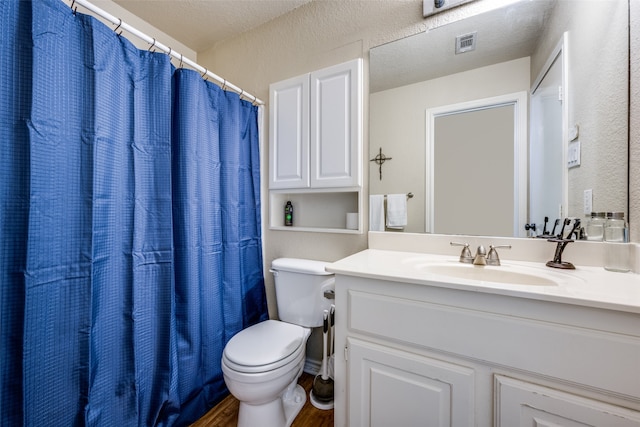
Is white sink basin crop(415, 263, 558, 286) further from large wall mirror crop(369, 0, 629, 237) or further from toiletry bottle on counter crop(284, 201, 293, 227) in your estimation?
toiletry bottle on counter crop(284, 201, 293, 227)

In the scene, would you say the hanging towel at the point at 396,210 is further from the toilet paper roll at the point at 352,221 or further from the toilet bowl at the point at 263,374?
the toilet bowl at the point at 263,374

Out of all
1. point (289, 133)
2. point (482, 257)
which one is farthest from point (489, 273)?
point (289, 133)

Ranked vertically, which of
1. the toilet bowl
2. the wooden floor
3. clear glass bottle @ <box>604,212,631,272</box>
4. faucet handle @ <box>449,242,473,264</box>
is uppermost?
clear glass bottle @ <box>604,212,631,272</box>

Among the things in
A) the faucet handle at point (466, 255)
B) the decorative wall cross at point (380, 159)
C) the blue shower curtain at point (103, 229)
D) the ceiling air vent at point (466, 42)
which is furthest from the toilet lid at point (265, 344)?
the ceiling air vent at point (466, 42)

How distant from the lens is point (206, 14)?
5.90 feet

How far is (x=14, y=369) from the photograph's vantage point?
0.87 meters

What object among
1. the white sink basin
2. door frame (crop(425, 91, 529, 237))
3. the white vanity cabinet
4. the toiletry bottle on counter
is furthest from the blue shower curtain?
door frame (crop(425, 91, 529, 237))

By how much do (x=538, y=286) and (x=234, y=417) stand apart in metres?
1.53

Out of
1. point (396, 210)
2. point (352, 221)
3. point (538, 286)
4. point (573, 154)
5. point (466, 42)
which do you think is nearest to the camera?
point (538, 286)

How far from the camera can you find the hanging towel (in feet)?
4.65

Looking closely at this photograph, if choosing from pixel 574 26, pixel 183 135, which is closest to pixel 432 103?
pixel 574 26

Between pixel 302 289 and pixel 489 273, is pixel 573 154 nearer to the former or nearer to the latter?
pixel 489 273

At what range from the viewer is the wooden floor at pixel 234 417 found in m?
1.33

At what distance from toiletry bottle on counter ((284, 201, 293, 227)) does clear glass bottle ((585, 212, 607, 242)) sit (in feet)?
4.95
